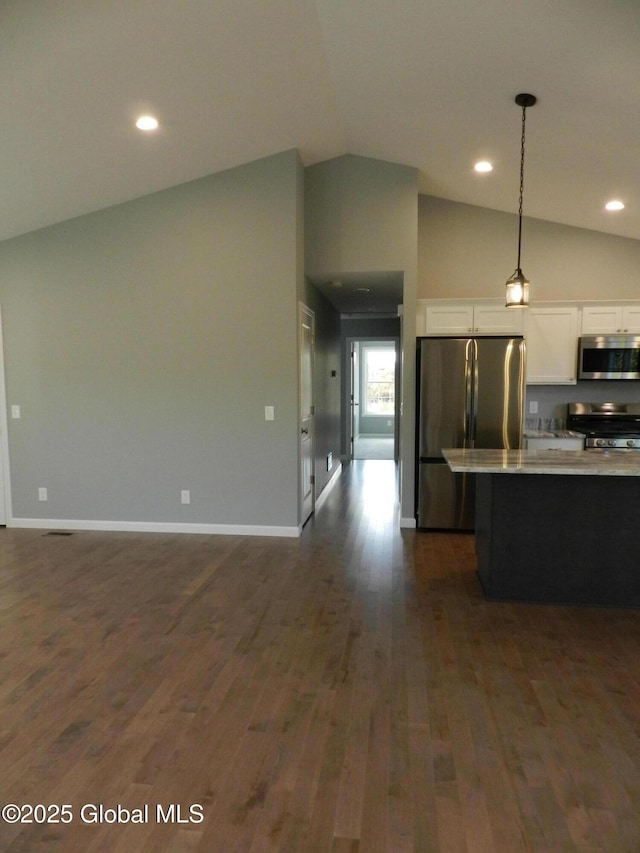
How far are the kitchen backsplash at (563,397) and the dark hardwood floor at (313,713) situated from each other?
249 cm

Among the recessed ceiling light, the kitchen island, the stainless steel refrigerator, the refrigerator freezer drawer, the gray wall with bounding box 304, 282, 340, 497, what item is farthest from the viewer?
the gray wall with bounding box 304, 282, 340, 497

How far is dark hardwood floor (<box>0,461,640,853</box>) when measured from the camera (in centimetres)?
182

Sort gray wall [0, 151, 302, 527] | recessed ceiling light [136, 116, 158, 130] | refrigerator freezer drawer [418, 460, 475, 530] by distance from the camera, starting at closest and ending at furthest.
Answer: recessed ceiling light [136, 116, 158, 130] < gray wall [0, 151, 302, 527] < refrigerator freezer drawer [418, 460, 475, 530]

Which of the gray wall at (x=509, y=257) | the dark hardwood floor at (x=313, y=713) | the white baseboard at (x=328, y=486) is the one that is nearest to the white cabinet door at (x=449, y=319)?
the gray wall at (x=509, y=257)

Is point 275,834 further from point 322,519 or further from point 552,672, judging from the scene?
point 322,519

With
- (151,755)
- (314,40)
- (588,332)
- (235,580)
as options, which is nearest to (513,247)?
(588,332)

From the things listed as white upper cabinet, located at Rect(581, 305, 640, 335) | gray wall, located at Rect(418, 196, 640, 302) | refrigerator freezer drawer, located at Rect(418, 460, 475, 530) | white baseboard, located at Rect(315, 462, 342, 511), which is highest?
gray wall, located at Rect(418, 196, 640, 302)

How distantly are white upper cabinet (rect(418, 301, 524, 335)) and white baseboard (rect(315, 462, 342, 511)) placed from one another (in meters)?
2.31

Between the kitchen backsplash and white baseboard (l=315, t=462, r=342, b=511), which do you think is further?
white baseboard (l=315, t=462, r=342, b=511)

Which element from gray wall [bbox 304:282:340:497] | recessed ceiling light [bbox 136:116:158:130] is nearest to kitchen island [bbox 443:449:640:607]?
gray wall [bbox 304:282:340:497]

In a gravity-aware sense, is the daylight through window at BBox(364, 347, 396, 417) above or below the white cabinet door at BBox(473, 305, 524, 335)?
below

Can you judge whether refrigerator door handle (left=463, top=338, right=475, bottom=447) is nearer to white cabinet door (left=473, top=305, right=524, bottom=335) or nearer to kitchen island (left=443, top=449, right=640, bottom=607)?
white cabinet door (left=473, top=305, right=524, bottom=335)

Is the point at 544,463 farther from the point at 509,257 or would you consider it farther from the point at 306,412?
the point at 509,257

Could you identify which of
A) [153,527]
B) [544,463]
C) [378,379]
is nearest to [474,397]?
[544,463]
